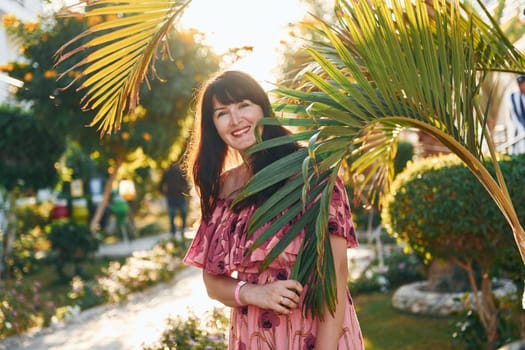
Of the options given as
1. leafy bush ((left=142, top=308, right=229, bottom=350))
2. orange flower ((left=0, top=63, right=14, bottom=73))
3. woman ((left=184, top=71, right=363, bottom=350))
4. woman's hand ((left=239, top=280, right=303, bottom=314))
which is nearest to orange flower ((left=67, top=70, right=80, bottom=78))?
orange flower ((left=0, top=63, right=14, bottom=73))

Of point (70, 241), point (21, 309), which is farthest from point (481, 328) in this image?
point (70, 241)

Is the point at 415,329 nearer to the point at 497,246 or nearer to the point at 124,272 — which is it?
the point at 497,246

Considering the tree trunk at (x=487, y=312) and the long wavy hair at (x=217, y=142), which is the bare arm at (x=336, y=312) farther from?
the tree trunk at (x=487, y=312)

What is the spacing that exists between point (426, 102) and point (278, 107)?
563 millimetres

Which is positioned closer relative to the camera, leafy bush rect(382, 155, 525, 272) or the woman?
the woman

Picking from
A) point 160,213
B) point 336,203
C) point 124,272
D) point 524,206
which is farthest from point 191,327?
point 160,213

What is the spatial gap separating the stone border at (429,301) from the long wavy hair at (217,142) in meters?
3.89

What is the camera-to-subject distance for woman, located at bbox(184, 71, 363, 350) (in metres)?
2.24

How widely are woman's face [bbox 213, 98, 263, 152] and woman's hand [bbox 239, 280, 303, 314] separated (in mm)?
534

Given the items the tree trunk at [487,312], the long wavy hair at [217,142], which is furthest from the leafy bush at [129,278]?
the long wavy hair at [217,142]

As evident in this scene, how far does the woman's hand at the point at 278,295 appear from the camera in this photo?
2174mm

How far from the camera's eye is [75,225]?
9.88 m

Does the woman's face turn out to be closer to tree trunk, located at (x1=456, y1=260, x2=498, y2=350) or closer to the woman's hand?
the woman's hand

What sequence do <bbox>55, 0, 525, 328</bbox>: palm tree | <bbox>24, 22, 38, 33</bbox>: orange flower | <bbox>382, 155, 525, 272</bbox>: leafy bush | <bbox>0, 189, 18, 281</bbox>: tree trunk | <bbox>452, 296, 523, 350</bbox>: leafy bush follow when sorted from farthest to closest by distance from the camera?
<bbox>0, 189, 18, 281</bbox>: tree trunk, <bbox>24, 22, 38, 33</bbox>: orange flower, <bbox>452, 296, 523, 350</bbox>: leafy bush, <bbox>382, 155, 525, 272</bbox>: leafy bush, <bbox>55, 0, 525, 328</bbox>: palm tree
